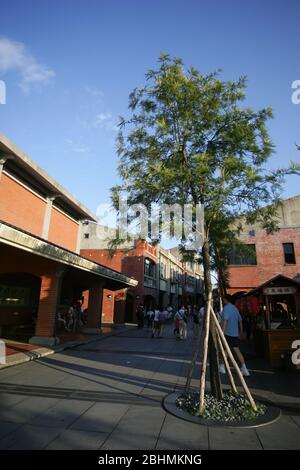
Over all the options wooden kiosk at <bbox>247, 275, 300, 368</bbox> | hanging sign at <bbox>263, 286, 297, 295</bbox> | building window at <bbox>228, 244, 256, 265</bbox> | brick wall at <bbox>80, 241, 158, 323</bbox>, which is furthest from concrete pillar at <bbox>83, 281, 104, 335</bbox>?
hanging sign at <bbox>263, 286, 297, 295</bbox>

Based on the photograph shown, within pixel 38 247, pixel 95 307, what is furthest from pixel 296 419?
pixel 95 307

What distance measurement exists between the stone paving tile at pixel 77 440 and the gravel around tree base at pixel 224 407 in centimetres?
162

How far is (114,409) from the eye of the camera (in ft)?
15.5

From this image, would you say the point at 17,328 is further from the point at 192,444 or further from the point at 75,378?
the point at 192,444

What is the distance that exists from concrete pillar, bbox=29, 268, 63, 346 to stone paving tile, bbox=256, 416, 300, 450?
9197 mm

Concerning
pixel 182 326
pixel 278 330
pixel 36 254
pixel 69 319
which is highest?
pixel 36 254

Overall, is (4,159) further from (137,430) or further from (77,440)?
(137,430)

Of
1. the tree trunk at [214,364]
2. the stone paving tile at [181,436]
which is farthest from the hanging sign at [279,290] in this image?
the stone paving tile at [181,436]

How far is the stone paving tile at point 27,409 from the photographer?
425 cm

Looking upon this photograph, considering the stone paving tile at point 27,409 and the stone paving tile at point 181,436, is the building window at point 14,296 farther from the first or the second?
the stone paving tile at point 181,436

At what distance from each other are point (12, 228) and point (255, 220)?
623 centimetres

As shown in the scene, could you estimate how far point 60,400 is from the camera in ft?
16.9

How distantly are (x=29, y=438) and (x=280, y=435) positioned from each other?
3.24 m

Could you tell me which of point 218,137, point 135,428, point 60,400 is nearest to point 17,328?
point 60,400
